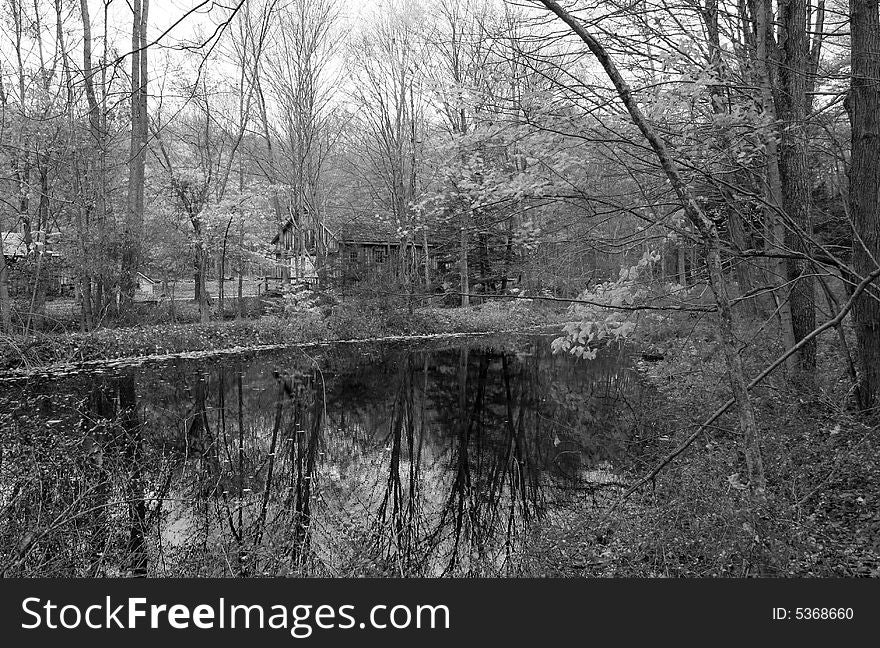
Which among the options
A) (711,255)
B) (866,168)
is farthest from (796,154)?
(711,255)

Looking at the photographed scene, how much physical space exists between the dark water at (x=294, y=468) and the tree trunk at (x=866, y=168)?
3247 millimetres

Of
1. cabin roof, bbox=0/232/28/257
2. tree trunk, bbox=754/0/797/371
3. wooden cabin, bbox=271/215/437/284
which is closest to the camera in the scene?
tree trunk, bbox=754/0/797/371

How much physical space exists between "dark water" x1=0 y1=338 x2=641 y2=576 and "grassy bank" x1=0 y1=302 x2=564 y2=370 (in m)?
1.69

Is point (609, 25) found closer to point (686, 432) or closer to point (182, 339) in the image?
point (686, 432)

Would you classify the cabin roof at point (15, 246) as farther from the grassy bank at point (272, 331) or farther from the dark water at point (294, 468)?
the dark water at point (294, 468)

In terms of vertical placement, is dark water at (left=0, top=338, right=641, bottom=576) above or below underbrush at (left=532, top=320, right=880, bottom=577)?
below

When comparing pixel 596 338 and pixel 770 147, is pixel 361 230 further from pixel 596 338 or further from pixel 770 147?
pixel 770 147

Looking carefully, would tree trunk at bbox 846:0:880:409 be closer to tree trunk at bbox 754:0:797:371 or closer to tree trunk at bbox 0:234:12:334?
tree trunk at bbox 754:0:797:371

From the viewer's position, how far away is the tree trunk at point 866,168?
19.4 feet

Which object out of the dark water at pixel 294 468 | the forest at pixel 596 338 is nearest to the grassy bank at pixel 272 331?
the forest at pixel 596 338

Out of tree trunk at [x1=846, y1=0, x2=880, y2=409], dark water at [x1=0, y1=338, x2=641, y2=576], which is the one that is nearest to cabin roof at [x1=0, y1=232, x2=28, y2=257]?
dark water at [x1=0, y1=338, x2=641, y2=576]

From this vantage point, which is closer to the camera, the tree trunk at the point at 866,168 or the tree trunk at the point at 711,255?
the tree trunk at the point at 711,255

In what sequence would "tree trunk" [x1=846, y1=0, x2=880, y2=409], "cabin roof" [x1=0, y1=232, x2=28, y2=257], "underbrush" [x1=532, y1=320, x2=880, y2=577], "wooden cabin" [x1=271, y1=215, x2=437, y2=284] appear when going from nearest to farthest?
"underbrush" [x1=532, y1=320, x2=880, y2=577]
"tree trunk" [x1=846, y1=0, x2=880, y2=409]
"cabin roof" [x1=0, y1=232, x2=28, y2=257]
"wooden cabin" [x1=271, y1=215, x2=437, y2=284]

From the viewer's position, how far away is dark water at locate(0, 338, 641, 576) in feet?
17.9
